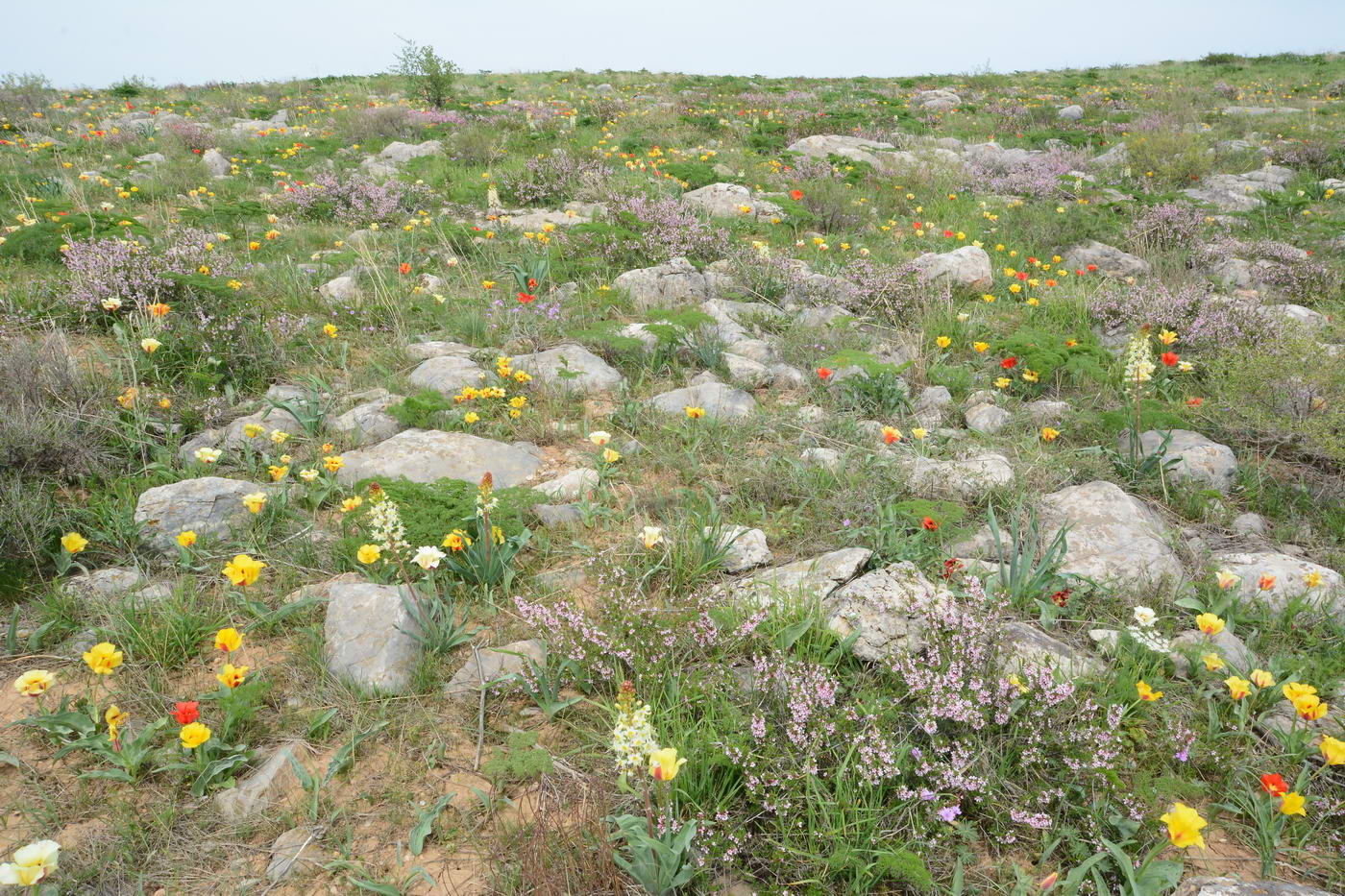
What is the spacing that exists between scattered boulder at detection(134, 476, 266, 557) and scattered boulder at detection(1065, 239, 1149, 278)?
723cm

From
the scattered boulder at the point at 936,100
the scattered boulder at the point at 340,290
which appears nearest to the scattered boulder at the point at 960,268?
the scattered boulder at the point at 340,290

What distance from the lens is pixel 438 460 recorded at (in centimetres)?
372

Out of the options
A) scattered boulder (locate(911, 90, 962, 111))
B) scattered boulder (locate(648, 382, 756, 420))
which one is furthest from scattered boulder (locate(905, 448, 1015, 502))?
scattered boulder (locate(911, 90, 962, 111))

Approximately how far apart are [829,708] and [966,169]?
10599 mm

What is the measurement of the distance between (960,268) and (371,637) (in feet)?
18.0

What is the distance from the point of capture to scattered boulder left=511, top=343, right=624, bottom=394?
4.57 m

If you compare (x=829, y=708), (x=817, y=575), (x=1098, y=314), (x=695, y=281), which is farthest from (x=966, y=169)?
(x=829, y=708)

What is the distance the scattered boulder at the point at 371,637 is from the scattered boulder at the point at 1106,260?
6.90m

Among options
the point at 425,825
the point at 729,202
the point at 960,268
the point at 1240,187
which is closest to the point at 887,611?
the point at 425,825

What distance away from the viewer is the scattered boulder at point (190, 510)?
315 cm

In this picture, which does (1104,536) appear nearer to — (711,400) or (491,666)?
(711,400)

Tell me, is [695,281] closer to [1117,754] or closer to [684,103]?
[1117,754]

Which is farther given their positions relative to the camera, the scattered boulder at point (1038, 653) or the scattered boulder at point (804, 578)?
the scattered boulder at point (804, 578)

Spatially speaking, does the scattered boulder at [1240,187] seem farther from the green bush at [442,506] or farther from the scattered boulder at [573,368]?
the green bush at [442,506]
